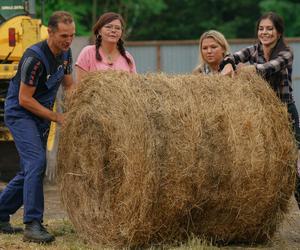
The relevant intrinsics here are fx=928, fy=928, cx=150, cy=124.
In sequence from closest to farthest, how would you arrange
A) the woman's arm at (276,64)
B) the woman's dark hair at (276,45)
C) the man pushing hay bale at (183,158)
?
the man pushing hay bale at (183,158), the woman's arm at (276,64), the woman's dark hair at (276,45)

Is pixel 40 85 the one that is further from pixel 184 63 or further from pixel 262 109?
pixel 184 63

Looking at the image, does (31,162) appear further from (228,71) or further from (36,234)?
(228,71)

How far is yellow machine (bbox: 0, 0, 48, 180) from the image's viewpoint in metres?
11.7

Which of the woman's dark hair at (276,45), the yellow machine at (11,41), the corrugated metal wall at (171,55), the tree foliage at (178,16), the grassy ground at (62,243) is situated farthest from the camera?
the tree foliage at (178,16)

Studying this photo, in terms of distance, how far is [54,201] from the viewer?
10.5 meters

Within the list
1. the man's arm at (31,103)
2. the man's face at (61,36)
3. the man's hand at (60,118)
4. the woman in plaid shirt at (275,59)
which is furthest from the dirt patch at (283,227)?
the man's face at (61,36)

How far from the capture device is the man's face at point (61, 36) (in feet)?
24.7

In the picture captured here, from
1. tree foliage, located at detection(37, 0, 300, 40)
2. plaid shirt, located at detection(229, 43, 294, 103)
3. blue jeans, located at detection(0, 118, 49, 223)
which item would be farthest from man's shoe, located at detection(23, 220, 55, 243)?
tree foliage, located at detection(37, 0, 300, 40)

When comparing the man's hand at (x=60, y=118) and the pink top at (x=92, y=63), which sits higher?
the pink top at (x=92, y=63)

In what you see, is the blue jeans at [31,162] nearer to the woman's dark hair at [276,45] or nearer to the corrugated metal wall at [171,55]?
the woman's dark hair at [276,45]

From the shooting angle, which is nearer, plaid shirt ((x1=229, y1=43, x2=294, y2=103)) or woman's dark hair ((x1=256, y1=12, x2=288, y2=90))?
plaid shirt ((x1=229, y1=43, x2=294, y2=103))

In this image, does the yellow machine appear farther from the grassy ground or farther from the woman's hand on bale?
the woman's hand on bale

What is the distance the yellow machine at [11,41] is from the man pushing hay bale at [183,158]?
438 centimetres

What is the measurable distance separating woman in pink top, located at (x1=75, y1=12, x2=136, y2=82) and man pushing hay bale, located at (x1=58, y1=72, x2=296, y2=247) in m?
0.40
